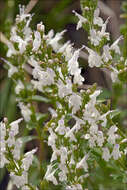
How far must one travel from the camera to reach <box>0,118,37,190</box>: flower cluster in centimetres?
123

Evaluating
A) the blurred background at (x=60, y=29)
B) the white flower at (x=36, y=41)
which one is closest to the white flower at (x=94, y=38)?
the white flower at (x=36, y=41)

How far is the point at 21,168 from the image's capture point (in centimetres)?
128

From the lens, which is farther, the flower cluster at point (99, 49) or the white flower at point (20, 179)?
the flower cluster at point (99, 49)

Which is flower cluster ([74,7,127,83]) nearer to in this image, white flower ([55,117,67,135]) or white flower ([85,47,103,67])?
white flower ([85,47,103,67])

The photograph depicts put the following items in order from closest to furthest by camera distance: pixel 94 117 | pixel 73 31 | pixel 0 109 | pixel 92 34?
pixel 94 117 < pixel 92 34 < pixel 0 109 < pixel 73 31

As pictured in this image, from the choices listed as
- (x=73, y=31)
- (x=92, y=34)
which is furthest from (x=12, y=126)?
(x=73, y=31)

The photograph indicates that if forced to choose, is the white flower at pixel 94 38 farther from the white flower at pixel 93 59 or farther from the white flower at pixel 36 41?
the white flower at pixel 36 41

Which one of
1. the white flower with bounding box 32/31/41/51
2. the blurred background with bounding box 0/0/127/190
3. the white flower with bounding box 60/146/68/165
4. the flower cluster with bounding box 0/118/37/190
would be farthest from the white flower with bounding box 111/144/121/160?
the blurred background with bounding box 0/0/127/190

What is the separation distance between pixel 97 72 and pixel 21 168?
6.73ft

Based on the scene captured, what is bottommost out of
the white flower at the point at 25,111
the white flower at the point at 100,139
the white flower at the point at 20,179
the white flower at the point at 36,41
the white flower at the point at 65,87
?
the white flower at the point at 20,179

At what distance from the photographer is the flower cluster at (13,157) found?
1.23 meters

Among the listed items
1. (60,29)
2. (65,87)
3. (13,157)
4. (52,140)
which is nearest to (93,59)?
(65,87)

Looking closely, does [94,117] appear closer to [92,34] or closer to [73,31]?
[92,34]

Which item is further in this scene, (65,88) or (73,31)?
(73,31)
